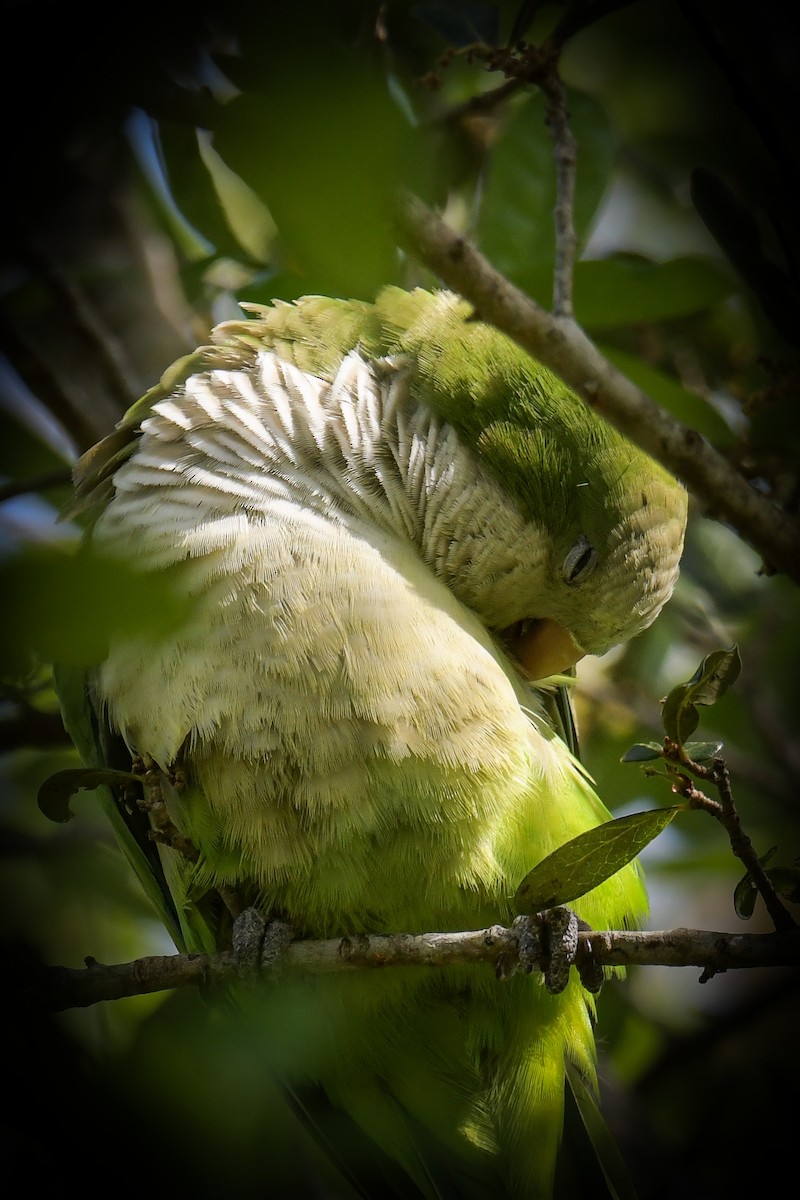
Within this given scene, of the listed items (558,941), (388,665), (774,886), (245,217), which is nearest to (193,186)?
(245,217)

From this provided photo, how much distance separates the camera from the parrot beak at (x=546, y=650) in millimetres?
3182

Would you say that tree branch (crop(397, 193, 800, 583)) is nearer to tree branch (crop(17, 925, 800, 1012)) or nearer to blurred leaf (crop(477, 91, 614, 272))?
tree branch (crop(17, 925, 800, 1012))

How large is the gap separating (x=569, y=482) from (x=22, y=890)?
6.96ft

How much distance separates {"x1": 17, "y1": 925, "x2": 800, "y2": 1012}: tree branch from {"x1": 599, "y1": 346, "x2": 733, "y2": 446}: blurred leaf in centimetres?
111

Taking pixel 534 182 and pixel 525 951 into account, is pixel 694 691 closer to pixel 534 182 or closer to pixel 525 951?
pixel 525 951

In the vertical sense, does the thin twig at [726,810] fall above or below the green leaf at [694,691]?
below

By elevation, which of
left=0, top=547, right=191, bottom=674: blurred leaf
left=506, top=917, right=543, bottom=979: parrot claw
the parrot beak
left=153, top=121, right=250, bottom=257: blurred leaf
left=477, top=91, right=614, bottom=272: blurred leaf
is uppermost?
left=153, top=121, right=250, bottom=257: blurred leaf

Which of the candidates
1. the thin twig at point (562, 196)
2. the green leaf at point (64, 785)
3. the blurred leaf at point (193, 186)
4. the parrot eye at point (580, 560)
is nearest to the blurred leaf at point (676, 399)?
the thin twig at point (562, 196)

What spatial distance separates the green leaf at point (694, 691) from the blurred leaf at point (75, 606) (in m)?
1.06

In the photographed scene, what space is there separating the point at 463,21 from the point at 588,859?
183 centimetres

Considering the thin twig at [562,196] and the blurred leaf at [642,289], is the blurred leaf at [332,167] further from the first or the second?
the blurred leaf at [642,289]

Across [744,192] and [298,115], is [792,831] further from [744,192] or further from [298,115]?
[298,115]

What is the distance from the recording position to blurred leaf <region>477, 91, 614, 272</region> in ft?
10.7

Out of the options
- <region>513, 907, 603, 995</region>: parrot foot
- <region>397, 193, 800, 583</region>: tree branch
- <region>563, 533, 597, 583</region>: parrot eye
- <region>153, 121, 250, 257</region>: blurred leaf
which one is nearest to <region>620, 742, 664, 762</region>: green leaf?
<region>397, 193, 800, 583</region>: tree branch
